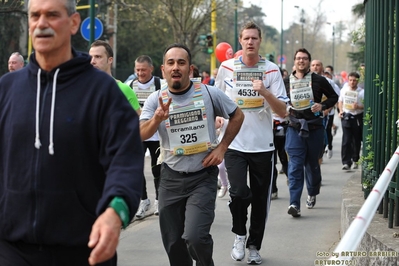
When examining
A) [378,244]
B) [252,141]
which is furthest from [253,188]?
[378,244]

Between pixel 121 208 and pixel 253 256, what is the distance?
4521 mm

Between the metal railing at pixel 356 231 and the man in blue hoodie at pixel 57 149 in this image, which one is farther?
the man in blue hoodie at pixel 57 149

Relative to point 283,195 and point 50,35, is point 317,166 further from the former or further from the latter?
point 50,35

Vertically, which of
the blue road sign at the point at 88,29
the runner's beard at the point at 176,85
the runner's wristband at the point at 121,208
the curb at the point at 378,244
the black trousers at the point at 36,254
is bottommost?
the curb at the point at 378,244

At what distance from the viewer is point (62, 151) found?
11.6ft

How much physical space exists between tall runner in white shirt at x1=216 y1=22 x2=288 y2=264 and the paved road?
0.34m

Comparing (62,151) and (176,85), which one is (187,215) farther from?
(62,151)

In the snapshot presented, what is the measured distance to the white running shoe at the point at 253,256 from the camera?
7641mm

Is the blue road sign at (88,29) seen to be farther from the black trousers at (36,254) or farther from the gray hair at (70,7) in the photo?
the black trousers at (36,254)

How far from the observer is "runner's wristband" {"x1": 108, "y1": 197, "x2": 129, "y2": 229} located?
3.27 m

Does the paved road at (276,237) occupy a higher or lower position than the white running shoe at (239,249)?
lower

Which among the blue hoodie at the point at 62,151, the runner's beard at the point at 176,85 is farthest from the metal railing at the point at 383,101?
the blue hoodie at the point at 62,151

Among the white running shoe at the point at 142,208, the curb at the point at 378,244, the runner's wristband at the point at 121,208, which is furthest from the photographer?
the white running shoe at the point at 142,208

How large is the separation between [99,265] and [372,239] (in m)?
3.07
